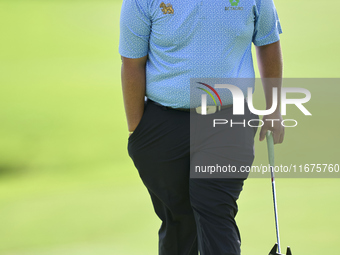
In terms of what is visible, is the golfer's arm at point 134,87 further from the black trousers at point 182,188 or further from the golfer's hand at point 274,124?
the golfer's hand at point 274,124

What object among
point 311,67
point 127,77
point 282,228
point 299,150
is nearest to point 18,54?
point 311,67

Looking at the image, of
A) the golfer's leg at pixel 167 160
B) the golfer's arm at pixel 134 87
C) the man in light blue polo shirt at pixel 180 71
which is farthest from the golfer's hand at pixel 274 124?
the golfer's arm at pixel 134 87

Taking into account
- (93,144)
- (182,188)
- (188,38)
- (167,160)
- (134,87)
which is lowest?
(93,144)

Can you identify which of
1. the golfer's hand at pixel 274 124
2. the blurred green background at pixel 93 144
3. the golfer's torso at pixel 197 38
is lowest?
the blurred green background at pixel 93 144

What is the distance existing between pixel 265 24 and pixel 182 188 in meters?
0.65

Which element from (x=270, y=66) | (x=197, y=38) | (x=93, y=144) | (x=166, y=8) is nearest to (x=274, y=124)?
(x=270, y=66)

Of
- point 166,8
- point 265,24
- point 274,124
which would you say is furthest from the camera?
point 274,124

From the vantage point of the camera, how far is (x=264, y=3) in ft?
6.13

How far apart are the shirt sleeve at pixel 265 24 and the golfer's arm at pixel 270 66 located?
0.13ft

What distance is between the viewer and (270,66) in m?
2.00

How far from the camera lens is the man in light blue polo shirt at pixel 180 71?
1.78 meters

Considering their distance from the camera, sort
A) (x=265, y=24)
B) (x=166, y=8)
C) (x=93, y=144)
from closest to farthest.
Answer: (x=166, y=8), (x=265, y=24), (x=93, y=144)

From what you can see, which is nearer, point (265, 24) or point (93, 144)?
point (265, 24)

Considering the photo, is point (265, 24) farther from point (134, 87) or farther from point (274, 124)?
point (134, 87)
